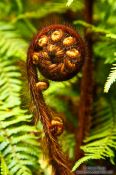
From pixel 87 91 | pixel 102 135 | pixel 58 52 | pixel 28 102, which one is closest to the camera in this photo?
pixel 58 52

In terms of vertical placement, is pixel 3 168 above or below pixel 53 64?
below

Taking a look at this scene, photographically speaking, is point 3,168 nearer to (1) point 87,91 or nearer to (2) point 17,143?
(2) point 17,143

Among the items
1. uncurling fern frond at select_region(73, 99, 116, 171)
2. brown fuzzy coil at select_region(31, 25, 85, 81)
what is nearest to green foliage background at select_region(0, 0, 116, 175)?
uncurling fern frond at select_region(73, 99, 116, 171)

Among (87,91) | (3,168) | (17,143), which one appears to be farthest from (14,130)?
(87,91)

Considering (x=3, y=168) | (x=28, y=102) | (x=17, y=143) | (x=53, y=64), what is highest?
(x=53, y=64)

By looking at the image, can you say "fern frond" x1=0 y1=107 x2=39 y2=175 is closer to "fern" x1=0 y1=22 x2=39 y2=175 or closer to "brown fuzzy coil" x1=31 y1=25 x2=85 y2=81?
"fern" x1=0 y1=22 x2=39 y2=175

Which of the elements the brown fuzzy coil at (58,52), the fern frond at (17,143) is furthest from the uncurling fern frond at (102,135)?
the brown fuzzy coil at (58,52)

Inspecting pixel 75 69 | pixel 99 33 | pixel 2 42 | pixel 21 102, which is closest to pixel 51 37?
pixel 75 69
